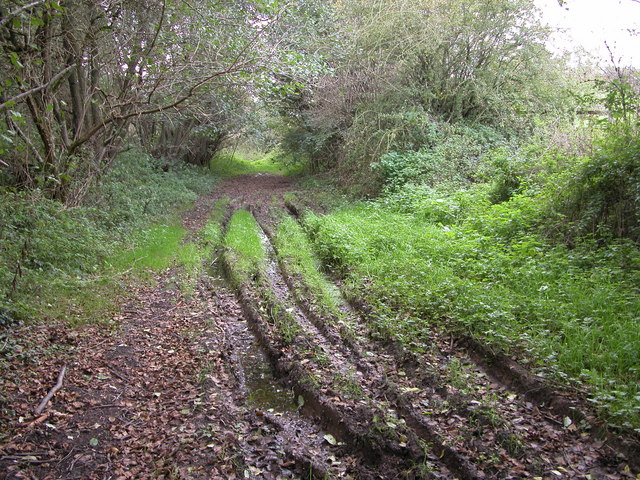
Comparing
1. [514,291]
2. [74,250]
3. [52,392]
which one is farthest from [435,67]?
[52,392]

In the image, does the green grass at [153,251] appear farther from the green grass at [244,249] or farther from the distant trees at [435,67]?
the distant trees at [435,67]

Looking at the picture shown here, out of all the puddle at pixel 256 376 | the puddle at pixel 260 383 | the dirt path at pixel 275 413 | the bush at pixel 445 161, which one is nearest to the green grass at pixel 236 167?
the bush at pixel 445 161

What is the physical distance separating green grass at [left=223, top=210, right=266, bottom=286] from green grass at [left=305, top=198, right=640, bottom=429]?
1649mm

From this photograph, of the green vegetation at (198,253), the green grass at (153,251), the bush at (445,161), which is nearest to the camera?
the green vegetation at (198,253)

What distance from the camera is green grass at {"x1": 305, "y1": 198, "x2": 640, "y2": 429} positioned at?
4.59m

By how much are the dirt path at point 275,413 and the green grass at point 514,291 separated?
48 cm

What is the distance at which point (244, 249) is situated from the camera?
10750mm

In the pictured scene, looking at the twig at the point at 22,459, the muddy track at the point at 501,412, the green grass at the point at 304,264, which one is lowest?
the twig at the point at 22,459

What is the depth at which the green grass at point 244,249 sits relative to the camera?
8973 mm

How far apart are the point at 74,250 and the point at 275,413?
18.0 ft

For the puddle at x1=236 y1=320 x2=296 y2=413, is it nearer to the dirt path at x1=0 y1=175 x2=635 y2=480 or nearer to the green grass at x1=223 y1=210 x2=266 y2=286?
the dirt path at x1=0 y1=175 x2=635 y2=480

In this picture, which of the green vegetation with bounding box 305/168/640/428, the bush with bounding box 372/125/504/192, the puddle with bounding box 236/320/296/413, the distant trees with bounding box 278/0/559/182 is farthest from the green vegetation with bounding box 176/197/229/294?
→ the distant trees with bounding box 278/0/559/182

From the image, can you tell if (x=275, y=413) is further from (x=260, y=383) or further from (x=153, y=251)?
(x=153, y=251)

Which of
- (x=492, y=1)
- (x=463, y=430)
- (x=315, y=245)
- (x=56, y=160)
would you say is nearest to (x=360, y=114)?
(x=492, y=1)
